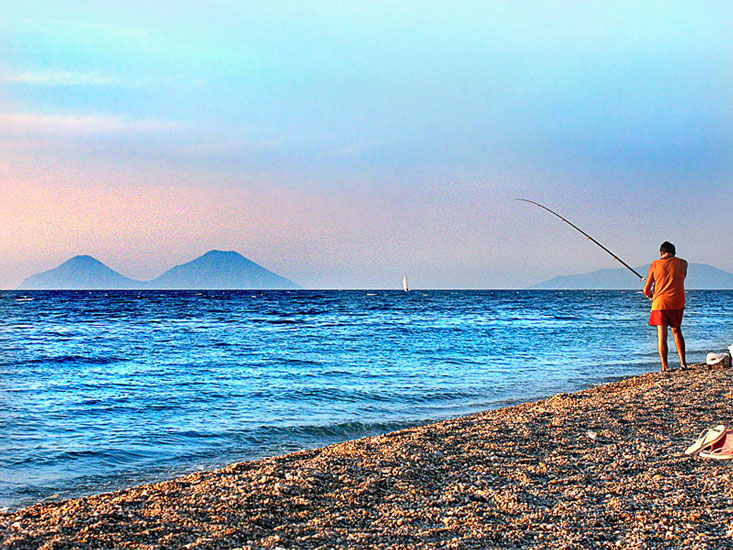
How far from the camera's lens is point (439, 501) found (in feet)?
13.4

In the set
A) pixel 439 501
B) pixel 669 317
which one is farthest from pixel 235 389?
pixel 669 317

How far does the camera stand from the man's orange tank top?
9.33 m

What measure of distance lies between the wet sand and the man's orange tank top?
3.73 m

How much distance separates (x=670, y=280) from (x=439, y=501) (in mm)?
6742

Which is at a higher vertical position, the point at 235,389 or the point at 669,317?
the point at 669,317

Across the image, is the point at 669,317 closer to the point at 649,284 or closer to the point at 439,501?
the point at 649,284

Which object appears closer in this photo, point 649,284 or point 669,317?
point 669,317

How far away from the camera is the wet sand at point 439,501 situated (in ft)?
11.5

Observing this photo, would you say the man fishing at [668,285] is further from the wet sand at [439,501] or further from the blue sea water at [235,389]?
the wet sand at [439,501]

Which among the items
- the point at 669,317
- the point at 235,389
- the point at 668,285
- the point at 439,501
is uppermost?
the point at 668,285

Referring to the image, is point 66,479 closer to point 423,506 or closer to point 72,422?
point 72,422

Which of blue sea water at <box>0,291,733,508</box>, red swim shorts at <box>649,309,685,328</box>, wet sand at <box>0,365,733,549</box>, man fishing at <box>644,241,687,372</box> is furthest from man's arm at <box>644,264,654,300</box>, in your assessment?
wet sand at <box>0,365,733,549</box>

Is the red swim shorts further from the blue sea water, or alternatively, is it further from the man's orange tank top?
the blue sea water

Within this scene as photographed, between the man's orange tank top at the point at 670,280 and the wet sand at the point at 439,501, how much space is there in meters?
3.73
